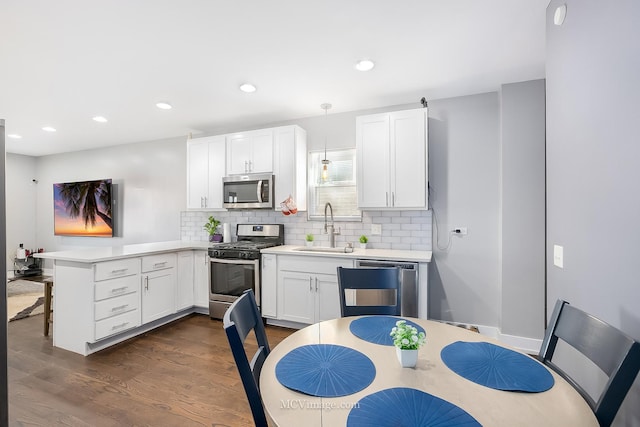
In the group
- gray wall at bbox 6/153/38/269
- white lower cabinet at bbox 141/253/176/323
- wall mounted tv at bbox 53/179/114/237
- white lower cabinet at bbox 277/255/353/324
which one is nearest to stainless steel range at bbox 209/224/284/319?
white lower cabinet at bbox 277/255/353/324

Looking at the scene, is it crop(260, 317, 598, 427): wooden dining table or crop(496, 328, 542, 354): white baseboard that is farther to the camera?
crop(496, 328, 542, 354): white baseboard

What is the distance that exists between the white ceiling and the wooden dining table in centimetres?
203

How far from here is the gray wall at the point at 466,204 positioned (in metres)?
3.13

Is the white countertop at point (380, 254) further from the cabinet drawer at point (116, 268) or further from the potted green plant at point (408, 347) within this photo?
the potted green plant at point (408, 347)

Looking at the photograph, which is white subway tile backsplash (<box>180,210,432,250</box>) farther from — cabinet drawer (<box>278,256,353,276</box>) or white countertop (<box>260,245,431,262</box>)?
cabinet drawer (<box>278,256,353,276</box>)

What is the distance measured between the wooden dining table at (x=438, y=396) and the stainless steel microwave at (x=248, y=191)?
264 centimetres

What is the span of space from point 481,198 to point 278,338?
269 cm

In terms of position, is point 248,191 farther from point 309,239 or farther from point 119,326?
point 119,326

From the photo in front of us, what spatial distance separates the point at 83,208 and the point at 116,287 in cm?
387

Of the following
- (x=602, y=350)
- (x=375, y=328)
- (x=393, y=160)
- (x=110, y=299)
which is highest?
(x=393, y=160)

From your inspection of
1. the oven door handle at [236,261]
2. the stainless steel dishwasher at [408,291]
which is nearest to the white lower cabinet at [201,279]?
the oven door handle at [236,261]

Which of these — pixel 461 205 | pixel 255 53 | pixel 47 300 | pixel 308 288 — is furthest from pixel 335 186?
pixel 47 300

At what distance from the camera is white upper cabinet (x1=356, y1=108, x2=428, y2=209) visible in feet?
10.1

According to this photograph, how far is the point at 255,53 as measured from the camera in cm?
236
